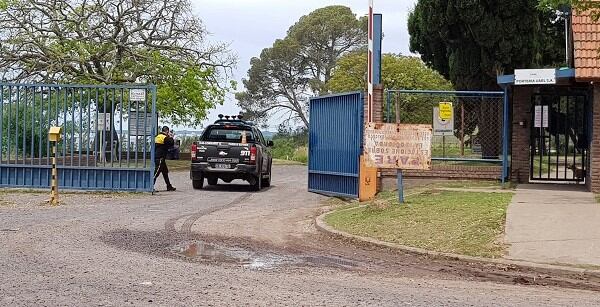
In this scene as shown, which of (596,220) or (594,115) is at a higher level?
(594,115)

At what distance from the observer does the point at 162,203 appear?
55.7 feet

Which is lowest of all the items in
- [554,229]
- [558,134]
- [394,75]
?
[554,229]

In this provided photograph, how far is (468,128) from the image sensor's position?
1894cm

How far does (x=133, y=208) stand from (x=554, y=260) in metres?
8.89

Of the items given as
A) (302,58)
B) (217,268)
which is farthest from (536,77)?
(302,58)

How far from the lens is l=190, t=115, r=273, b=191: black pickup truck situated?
20.9 meters

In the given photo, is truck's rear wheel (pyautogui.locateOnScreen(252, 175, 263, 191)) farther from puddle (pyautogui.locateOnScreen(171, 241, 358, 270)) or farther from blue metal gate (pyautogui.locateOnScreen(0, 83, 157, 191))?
puddle (pyautogui.locateOnScreen(171, 241, 358, 270))

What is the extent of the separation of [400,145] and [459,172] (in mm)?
3855

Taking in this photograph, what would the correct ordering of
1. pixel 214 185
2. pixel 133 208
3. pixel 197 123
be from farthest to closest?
1. pixel 197 123
2. pixel 214 185
3. pixel 133 208

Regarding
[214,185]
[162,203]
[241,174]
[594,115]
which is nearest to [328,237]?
[162,203]

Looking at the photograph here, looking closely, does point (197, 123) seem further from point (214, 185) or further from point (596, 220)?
point (596, 220)

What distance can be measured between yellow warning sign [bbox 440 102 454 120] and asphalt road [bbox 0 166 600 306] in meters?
4.88

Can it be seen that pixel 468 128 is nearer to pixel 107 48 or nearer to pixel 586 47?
pixel 586 47

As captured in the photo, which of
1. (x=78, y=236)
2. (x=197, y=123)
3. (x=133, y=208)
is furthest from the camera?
(x=197, y=123)
